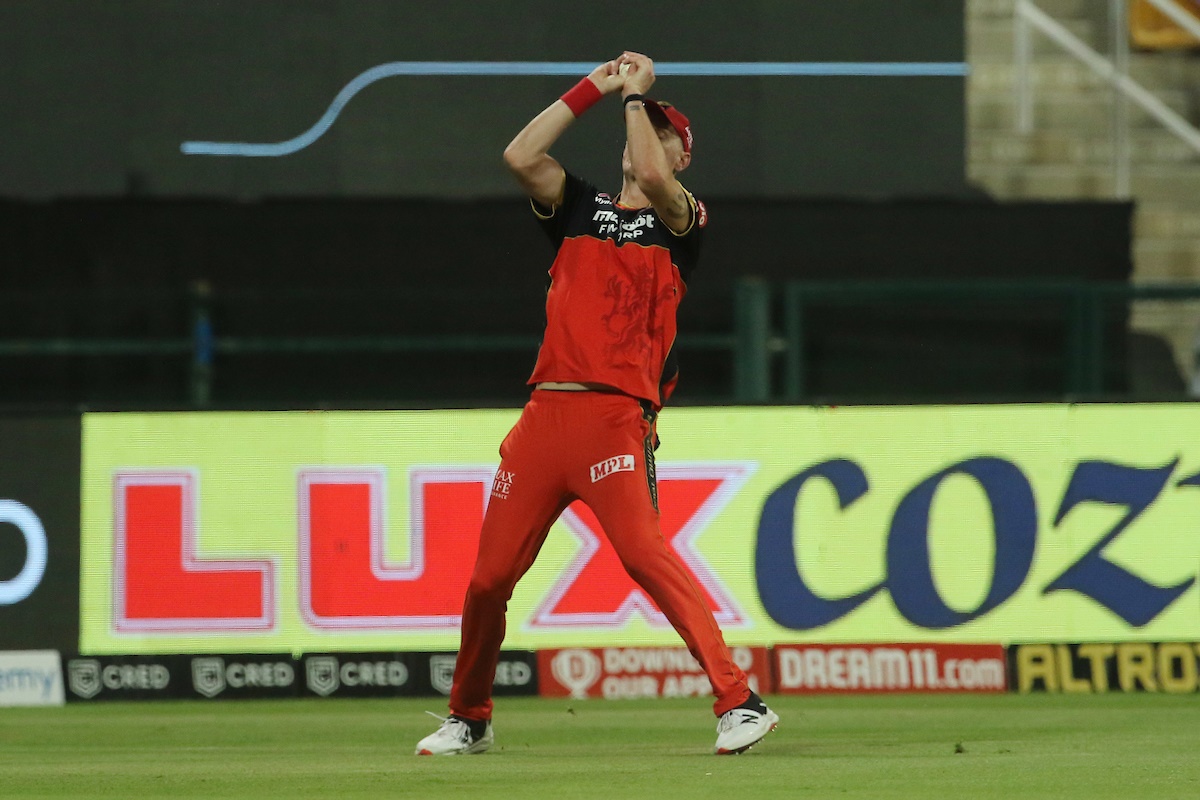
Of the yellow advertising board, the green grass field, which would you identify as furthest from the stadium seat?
the green grass field

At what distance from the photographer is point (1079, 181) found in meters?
15.5

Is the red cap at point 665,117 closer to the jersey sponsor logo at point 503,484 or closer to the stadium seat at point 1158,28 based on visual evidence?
the jersey sponsor logo at point 503,484

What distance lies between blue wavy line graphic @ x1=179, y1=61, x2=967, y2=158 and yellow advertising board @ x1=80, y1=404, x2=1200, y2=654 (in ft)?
13.1

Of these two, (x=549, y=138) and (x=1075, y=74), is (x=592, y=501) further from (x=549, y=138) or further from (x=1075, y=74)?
(x=1075, y=74)

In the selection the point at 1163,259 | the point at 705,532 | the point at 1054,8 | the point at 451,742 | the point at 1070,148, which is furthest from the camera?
the point at 1054,8

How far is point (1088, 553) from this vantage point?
33.9 feet

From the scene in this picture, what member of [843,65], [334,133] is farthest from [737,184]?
[334,133]

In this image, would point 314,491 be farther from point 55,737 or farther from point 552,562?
point 55,737

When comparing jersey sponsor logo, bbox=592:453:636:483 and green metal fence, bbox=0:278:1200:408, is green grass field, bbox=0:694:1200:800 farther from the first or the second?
green metal fence, bbox=0:278:1200:408

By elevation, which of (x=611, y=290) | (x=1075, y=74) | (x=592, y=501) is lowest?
(x=592, y=501)

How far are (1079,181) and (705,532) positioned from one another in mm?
6530

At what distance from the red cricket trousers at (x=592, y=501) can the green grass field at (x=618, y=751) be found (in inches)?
19.2

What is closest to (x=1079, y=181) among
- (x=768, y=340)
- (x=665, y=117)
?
(x=768, y=340)

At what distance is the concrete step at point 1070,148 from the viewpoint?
51.0 feet
